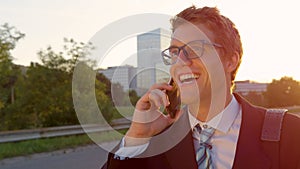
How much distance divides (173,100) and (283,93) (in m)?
42.3

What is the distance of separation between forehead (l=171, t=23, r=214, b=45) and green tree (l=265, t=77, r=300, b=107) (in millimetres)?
39847

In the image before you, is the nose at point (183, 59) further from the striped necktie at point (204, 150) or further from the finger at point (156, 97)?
the striped necktie at point (204, 150)

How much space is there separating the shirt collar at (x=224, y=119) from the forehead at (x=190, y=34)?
319 millimetres

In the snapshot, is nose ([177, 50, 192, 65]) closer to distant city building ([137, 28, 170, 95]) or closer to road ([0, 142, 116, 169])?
distant city building ([137, 28, 170, 95])

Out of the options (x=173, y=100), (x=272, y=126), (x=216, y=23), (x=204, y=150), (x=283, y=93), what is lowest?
(x=283, y=93)

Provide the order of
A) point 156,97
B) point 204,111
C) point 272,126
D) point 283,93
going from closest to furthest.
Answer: point 272,126
point 156,97
point 204,111
point 283,93

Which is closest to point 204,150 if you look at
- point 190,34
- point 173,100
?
point 173,100

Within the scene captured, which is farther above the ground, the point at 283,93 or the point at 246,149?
the point at 246,149

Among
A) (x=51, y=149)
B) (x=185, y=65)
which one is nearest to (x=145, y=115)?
(x=185, y=65)

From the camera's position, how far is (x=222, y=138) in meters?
2.10

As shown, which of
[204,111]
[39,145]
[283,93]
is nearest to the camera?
[204,111]

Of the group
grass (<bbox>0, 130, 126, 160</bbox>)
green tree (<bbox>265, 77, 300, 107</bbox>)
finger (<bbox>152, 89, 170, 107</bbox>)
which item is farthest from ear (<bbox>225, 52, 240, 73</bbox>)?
green tree (<bbox>265, 77, 300, 107</bbox>)

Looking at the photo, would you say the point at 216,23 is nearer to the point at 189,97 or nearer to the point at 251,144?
the point at 189,97

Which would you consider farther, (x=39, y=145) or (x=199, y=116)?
(x=39, y=145)
